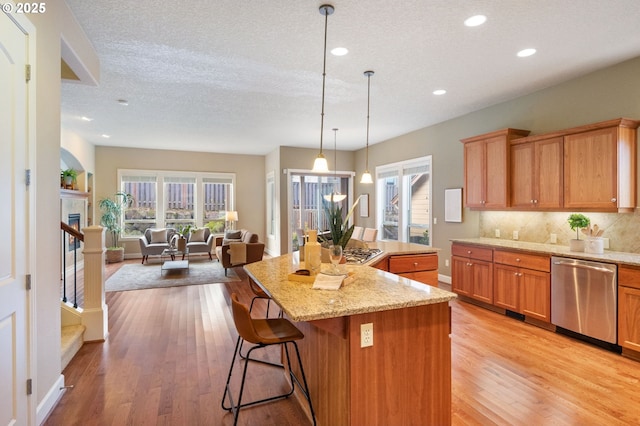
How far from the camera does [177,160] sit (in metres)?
9.18

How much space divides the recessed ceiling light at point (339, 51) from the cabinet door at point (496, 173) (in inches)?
98.3

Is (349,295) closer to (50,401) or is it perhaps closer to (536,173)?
(50,401)

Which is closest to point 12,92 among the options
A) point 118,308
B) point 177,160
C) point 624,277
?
point 118,308

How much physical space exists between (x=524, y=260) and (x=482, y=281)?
68 cm

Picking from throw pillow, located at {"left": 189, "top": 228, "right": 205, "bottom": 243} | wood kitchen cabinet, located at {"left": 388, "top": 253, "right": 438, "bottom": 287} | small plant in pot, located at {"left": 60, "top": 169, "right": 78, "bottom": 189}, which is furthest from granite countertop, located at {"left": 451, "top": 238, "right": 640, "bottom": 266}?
small plant in pot, located at {"left": 60, "top": 169, "right": 78, "bottom": 189}

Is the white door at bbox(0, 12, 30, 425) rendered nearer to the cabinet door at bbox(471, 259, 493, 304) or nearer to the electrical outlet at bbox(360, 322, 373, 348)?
the electrical outlet at bbox(360, 322, 373, 348)

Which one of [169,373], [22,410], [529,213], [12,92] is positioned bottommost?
[169,373]

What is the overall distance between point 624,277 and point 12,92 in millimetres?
4769

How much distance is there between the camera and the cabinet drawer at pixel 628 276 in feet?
9.77

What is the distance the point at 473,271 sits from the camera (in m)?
4.61

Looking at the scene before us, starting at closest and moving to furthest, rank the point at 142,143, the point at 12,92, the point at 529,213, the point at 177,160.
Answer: the point at 12,92, the point at 529,213, the point at 142,143, the point at 177,160

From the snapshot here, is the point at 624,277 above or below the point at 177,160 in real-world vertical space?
below

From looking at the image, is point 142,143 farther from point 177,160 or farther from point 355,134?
point 355,134

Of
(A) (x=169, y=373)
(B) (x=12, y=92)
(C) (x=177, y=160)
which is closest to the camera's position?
(B) (x=12, y=92)
